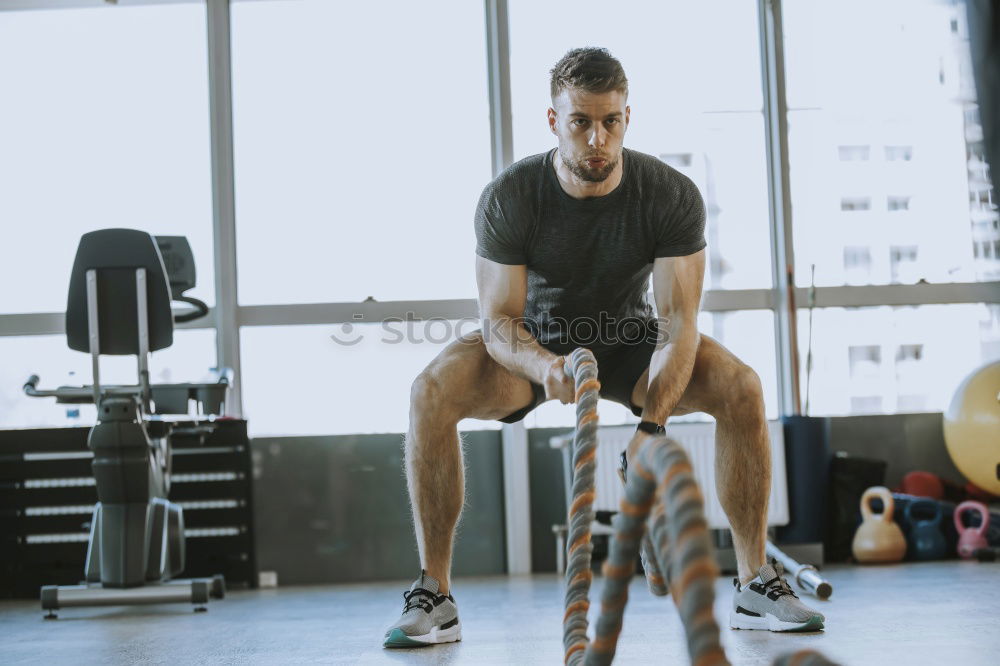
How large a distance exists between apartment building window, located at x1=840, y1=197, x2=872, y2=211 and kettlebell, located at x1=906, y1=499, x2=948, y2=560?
1318 millimetres

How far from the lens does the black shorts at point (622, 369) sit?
94.0 inches

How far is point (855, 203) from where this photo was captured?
4738 mm

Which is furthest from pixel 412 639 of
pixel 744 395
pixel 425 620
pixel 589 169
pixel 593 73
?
pixel 593 73

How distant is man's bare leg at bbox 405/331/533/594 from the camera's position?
229 cm

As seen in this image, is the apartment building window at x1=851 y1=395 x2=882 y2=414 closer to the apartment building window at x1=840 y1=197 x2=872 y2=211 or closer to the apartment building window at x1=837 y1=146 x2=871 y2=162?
the apartment building window at x1=840 y1=197 x2=872 y2=211

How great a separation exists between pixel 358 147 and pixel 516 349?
2594mm

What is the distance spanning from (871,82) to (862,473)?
Answer: 176 cm

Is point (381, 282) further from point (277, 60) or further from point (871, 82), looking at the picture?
point (871, 82)

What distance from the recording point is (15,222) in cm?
454

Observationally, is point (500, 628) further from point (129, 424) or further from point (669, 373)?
point (129, 424)

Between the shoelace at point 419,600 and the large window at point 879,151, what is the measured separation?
9.57ft

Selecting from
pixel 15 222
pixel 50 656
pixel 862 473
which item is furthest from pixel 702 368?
pixel 15 222

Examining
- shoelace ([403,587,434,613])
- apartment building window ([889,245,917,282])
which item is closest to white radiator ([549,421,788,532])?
apartment building window ([889,245,917,282])

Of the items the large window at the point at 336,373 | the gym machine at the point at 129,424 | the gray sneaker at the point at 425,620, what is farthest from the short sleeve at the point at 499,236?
the large window at the point at 336,373
